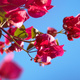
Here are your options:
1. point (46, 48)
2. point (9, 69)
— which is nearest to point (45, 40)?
point (46, 48)

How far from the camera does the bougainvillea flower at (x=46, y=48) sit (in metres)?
0.31

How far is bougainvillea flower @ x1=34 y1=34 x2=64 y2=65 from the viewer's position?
307 mm

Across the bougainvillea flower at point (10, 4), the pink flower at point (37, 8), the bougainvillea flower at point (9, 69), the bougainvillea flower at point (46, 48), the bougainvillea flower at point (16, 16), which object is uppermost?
the pink flower at point (37, 8)

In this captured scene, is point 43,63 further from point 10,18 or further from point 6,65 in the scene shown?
point 6,65

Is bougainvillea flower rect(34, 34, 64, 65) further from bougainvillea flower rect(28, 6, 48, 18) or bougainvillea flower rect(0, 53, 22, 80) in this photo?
bougainvillea flower rect(0, 53, 22, 80)

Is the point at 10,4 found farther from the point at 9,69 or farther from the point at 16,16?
the point at 9,69

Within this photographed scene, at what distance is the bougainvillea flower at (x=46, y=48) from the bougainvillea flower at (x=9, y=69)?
235 millimetres

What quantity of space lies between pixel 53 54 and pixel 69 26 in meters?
0.09

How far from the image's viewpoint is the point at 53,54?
0.32 metres

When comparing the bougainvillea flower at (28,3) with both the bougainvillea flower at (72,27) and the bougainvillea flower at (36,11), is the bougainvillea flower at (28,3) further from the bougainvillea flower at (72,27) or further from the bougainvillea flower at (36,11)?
the bougainvillea flower at (72,27)

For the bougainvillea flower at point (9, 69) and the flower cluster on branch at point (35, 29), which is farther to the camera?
the flower cluster on branch at point (35, 29)

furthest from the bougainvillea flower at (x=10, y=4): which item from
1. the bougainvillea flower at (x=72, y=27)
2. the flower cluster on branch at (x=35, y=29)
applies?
the bougainvillea flower at (x=72, y=27)

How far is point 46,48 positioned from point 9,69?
9.9 inches

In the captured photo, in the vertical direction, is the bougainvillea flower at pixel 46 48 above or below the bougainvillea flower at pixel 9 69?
above
